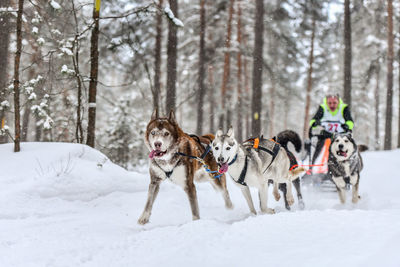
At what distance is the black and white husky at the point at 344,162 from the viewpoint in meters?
6.14

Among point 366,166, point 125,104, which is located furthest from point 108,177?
point 125,104

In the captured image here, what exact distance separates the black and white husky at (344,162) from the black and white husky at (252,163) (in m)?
1.08

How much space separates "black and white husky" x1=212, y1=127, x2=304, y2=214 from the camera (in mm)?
4609

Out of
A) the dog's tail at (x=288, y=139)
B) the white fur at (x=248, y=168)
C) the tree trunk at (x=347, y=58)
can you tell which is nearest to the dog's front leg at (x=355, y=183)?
the dog's tail at (x=288, y=139)

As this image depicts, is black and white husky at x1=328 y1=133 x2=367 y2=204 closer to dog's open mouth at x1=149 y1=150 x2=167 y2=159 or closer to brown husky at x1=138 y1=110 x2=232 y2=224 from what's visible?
brown husky at x1=138 y1=110 x2=232 y2=224

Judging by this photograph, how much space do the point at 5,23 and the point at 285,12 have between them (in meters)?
11.0

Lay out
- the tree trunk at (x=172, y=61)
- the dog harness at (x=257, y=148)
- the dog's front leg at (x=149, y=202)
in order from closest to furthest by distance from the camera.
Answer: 1. the dog's front leg at (x=149, y=202)
2. the dog harness at (x=257, y=148)
3. the tree trunk at (x=172, y=61)

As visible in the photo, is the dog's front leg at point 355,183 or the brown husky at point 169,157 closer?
the brown husky at point 169,157

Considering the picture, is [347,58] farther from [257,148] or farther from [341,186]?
[257,148]

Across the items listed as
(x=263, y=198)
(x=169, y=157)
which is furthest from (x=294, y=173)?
(x=169, y=157)

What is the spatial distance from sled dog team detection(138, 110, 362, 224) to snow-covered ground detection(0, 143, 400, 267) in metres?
0.53

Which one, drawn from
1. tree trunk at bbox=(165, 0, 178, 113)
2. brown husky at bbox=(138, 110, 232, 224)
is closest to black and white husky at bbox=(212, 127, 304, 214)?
brown husky at bbox=(138, 110, 232, 224)

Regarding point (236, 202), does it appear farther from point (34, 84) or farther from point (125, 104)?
point (125, 104)

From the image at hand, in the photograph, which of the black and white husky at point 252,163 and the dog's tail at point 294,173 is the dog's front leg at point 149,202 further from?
the dog's tail at point 294,173
